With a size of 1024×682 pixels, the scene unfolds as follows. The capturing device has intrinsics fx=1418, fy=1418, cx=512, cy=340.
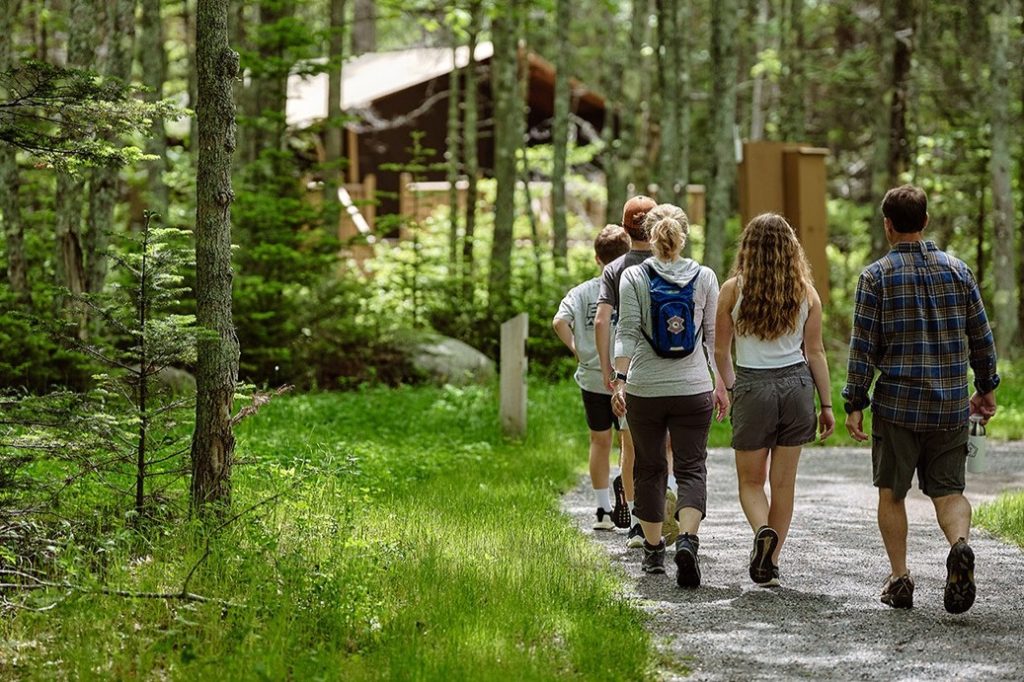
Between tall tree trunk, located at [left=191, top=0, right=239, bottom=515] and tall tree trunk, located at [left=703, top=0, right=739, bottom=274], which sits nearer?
tall tree trunk, located at [left=191, top=0, right=239, bottom=515]

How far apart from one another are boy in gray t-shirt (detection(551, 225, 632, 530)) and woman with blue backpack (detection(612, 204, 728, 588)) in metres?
1.36

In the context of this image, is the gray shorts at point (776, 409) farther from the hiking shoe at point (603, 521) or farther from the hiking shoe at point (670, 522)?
the hiking shoe at point (603, 521)

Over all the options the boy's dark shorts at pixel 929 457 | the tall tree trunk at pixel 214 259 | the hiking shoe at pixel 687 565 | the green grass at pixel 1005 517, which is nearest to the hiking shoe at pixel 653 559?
the hiking shoe at pixel 687 565

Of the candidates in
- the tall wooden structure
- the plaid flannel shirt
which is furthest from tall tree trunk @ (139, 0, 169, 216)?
the plaid flannel shirt

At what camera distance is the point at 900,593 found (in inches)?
282

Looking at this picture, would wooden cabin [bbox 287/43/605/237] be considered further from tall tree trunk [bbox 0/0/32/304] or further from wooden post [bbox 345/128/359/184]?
tall tree trunk [bbox 0/0/32/304]

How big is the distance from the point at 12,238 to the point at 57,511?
7.36 meters

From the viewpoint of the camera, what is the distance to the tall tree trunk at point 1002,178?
19750 mm

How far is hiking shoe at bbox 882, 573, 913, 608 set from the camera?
23.5ft

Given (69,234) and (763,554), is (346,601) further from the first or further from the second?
(69,234)

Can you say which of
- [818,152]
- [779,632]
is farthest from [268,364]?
[779,632]

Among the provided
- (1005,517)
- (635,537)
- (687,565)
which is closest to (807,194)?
(1005,517)

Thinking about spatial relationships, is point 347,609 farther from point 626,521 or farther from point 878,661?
point 626,521

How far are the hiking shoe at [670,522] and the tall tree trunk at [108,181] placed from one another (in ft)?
24.0
